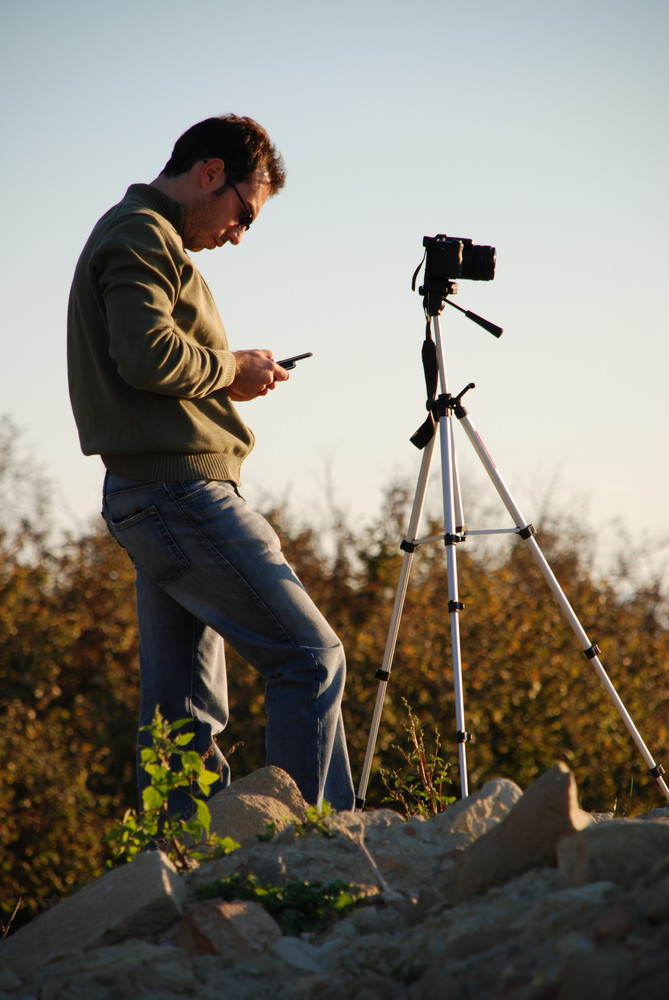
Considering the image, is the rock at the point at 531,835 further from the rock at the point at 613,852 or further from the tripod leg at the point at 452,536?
the tripod leg at the point at 452,536

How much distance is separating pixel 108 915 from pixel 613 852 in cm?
102

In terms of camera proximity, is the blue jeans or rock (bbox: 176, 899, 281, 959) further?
the blue jeans

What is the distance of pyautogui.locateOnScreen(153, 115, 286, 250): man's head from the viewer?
2.74 metres

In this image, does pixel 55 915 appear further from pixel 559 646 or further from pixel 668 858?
pixel 559 646

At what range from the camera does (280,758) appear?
2.58 meters

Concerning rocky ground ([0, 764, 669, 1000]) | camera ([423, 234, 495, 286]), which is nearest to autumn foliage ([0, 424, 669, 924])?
camera ([423, 234, 495, 286])

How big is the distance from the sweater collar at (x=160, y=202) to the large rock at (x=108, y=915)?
1.79 metres

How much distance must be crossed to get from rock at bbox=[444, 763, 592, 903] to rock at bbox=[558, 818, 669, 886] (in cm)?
10

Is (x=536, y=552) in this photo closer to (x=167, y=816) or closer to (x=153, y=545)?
(x=153, y=545)

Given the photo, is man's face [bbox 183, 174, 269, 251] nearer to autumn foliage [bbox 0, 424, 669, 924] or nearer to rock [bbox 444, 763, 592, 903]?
rock [bbox 444, 763, 592, 903]

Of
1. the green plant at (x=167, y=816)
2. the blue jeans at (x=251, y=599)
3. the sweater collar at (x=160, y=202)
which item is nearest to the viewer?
the green plant at (x=167, y=816)

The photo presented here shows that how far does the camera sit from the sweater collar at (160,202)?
2.70 meters

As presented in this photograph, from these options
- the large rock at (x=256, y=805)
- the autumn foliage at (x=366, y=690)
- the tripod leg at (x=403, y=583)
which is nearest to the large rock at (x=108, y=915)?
the large rock at (x=256, y=805)

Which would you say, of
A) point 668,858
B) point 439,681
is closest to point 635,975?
point 668,858
